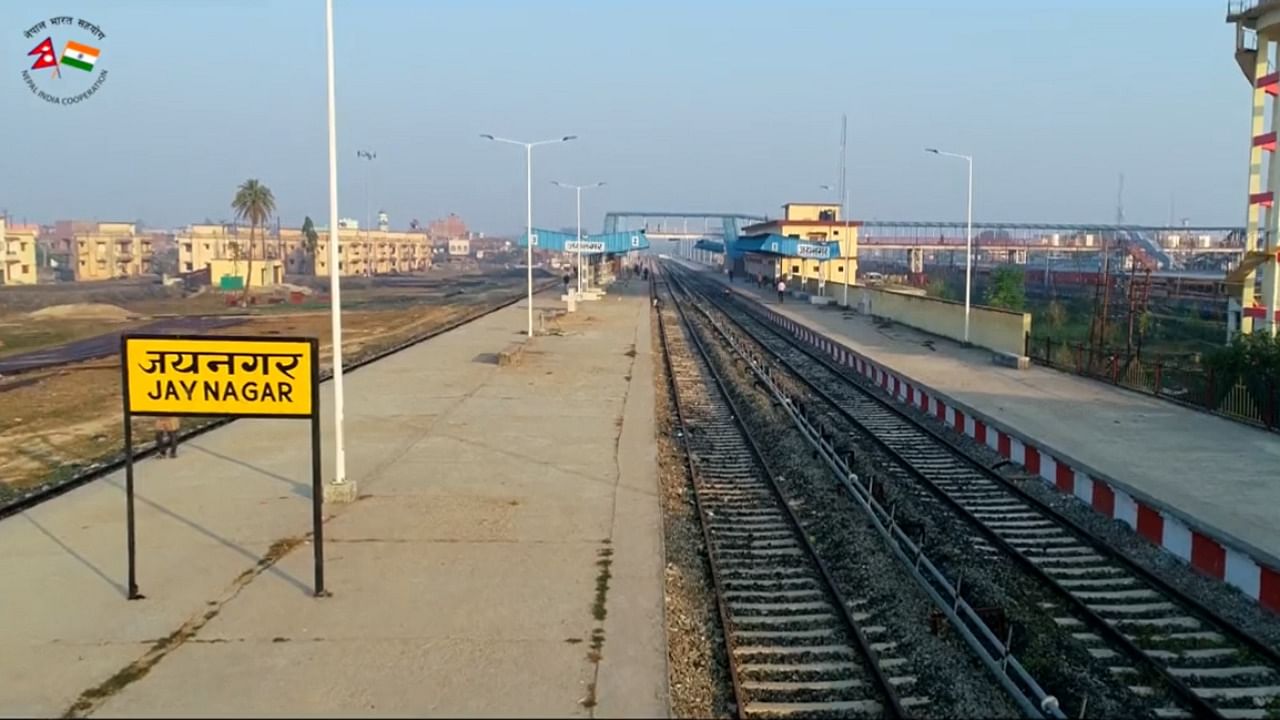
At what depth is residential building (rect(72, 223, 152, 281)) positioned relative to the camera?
11444cm

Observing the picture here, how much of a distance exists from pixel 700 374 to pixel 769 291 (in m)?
49.2

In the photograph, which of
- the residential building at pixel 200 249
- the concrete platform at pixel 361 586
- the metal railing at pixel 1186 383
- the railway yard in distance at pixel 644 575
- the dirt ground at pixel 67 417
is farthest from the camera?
the residential building at pixel 200 249

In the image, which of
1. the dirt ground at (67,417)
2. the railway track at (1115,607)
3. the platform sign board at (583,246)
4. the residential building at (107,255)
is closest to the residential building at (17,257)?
the residential building at (107,255)

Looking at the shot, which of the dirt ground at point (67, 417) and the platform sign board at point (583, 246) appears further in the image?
the platform sign board at point (583, 246)

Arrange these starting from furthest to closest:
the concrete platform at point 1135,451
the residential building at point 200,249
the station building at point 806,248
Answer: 1. the residential building at point 200,249
2. the station building at point 806,248
3. the concrete platform at point 1135,451

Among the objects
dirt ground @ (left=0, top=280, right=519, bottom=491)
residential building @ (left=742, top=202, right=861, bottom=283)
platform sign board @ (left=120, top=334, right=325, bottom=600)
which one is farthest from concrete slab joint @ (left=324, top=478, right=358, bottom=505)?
residential building @ (left=742, top=202, right=861, bottom=283)

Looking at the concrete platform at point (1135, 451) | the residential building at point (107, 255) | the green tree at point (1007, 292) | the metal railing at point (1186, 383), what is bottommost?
the concrete platform at point (1135, 451)

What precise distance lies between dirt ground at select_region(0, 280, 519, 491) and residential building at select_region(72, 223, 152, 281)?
250ft

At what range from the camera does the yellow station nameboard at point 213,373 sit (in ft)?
29.2

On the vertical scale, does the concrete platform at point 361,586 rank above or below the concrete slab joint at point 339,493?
below

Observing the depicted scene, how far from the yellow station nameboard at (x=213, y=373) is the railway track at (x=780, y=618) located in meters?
4.26

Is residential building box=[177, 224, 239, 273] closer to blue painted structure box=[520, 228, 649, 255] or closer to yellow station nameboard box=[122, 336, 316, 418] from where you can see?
blue painted structure box=[520, 228, 649, 255]

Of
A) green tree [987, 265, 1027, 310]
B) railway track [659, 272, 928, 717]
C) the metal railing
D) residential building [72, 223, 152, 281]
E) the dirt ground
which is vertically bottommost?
the dirt ground

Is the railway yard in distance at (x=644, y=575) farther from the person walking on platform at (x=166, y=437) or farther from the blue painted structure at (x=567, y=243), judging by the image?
the blue painted structure at (x=567, y=243)
